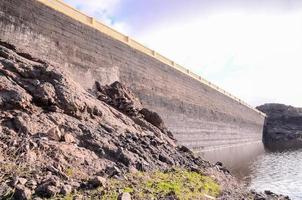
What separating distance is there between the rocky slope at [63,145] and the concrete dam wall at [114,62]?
2450 mm

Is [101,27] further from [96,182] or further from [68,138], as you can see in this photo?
[96,182]

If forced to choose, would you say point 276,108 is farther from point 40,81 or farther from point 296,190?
point 40,81

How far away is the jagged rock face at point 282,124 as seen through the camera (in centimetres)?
7475

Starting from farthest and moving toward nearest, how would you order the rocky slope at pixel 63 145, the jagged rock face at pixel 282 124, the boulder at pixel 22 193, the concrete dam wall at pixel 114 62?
the jagged rock face at pixel 282 124 < the concrete dam wall at pixel 114 62 < the rocky slope at pixel 63 145 < the boulder at pixel 22 193

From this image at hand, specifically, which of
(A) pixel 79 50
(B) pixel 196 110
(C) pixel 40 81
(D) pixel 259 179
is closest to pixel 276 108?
(B) pixel 196 110

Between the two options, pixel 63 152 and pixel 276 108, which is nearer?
pixel 63 152

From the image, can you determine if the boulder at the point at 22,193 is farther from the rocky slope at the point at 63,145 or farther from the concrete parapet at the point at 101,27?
the concrete parapet at the point at 101,27

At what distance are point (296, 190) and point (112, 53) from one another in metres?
12.0

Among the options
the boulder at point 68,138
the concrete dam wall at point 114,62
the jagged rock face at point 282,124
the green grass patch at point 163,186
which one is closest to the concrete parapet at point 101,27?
the concrete dam wall at point 114,62

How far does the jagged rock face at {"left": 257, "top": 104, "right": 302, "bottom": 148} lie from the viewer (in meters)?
74.8

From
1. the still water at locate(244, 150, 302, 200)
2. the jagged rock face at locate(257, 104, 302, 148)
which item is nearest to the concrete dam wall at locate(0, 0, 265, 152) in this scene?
the still water at locate(244, 150, 302, 200)

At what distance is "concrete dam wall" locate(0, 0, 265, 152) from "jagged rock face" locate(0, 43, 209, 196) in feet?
7.57

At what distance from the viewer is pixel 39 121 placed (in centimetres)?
1061

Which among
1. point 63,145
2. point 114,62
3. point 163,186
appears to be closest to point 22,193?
point 63,145
